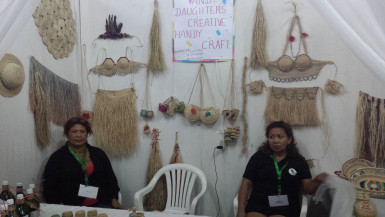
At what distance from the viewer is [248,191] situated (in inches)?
84.6

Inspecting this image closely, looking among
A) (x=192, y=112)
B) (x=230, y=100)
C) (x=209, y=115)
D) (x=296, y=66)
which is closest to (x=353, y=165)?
(x=296, y=66)

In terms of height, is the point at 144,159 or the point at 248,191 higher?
the point at 144,159

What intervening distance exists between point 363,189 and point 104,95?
7.27 ft

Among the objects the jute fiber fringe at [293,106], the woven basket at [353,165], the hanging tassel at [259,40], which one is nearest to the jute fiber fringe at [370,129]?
the woven basket at [353,165]

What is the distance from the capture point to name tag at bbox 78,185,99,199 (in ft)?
6.61

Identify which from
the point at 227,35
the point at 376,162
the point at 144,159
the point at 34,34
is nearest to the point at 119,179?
the point at 144,159

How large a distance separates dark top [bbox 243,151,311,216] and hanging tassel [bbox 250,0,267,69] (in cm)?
75

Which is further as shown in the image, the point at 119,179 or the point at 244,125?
the point at 119,179

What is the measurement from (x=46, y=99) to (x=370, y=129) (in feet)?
8.04

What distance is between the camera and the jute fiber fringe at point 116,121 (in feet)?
8.23

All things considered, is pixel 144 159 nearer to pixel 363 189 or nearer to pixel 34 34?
pixel 34 34

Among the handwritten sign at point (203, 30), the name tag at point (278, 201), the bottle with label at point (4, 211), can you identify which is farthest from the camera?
the handwritten sign at point (203, 30)

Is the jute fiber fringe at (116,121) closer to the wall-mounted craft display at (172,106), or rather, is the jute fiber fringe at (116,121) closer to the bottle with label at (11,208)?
the wall-mounted craft display at (172,106)

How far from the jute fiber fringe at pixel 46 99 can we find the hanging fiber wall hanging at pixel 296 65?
172cm
